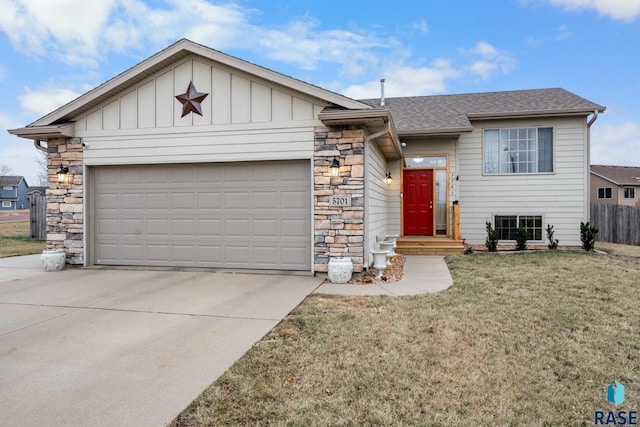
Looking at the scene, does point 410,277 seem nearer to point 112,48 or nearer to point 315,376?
point 315,376

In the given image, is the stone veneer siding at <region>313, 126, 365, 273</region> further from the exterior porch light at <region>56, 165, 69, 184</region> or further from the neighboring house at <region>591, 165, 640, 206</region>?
the neighboring house at <region>591, 165, 640, 206</region>

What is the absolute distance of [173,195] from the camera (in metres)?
7.63

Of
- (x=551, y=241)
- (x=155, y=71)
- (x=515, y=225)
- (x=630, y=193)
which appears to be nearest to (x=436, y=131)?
(x=515, y=225)

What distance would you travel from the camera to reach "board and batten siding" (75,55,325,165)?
6.91 m

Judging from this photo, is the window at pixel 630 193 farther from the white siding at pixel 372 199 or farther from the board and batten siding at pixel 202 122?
the board and batten siding at pixel 202 122

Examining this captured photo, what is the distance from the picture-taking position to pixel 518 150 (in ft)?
36.0

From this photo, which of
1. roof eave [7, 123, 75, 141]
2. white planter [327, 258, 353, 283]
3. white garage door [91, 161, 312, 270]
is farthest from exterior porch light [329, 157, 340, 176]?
Answer: roof eave [7, 123, 75, 141]

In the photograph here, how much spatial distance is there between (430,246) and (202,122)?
21.4 ft

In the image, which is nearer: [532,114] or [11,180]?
[532,114]

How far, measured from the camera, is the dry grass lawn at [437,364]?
242cm

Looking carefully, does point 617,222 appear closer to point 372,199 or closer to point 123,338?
point 372,199

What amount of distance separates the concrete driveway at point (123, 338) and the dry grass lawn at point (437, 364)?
30cm

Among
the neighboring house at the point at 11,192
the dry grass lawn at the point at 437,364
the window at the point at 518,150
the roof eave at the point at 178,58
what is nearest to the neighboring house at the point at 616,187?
the window at the point at 518,150

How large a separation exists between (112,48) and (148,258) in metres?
10.6
